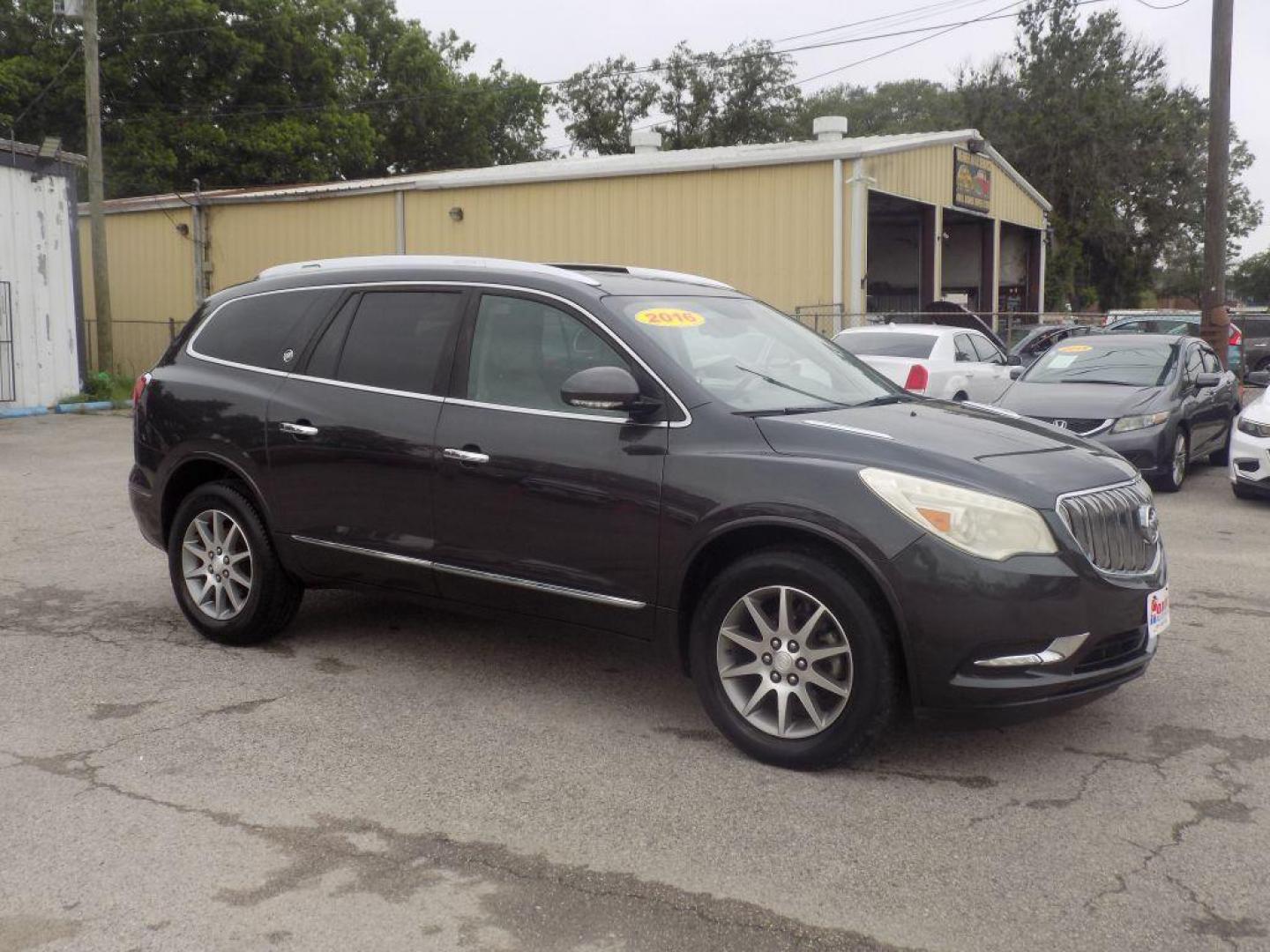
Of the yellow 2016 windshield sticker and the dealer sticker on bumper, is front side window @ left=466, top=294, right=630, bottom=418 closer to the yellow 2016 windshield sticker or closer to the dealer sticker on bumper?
the yellow 2016 windshield sticker

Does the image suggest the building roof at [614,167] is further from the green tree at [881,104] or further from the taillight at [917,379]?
the green tree at [881,104]

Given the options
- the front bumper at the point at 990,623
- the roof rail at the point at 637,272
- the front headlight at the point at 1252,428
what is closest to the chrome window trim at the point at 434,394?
the roof rail at the point at 637,272

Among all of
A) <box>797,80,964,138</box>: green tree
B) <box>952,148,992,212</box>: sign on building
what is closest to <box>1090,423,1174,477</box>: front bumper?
<box>952,148,992,212</box>: sign on building

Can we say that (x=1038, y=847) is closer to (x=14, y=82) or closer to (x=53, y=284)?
(x=53, y=284)

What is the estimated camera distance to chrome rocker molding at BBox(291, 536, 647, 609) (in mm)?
4742

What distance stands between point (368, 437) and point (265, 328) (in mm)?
1034

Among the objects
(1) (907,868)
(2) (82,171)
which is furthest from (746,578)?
(2) (82,171)

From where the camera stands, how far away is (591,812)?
4.09 metres

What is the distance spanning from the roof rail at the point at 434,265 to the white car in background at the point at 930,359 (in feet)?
31.4

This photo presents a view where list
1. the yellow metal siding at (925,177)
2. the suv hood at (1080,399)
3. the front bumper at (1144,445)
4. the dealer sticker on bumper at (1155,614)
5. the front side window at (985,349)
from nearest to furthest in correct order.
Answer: the dealer sticker on bumper at (1155,614) < the front bumper at (1144,445) < the suv hood at (1080,399) < the front side window at (985,349) < the yellow metal siding at (925,177)

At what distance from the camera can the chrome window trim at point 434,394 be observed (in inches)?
187

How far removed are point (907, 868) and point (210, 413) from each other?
154 inches

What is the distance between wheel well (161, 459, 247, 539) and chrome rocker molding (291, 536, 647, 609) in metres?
0.63

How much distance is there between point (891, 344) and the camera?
15438 millimetres
